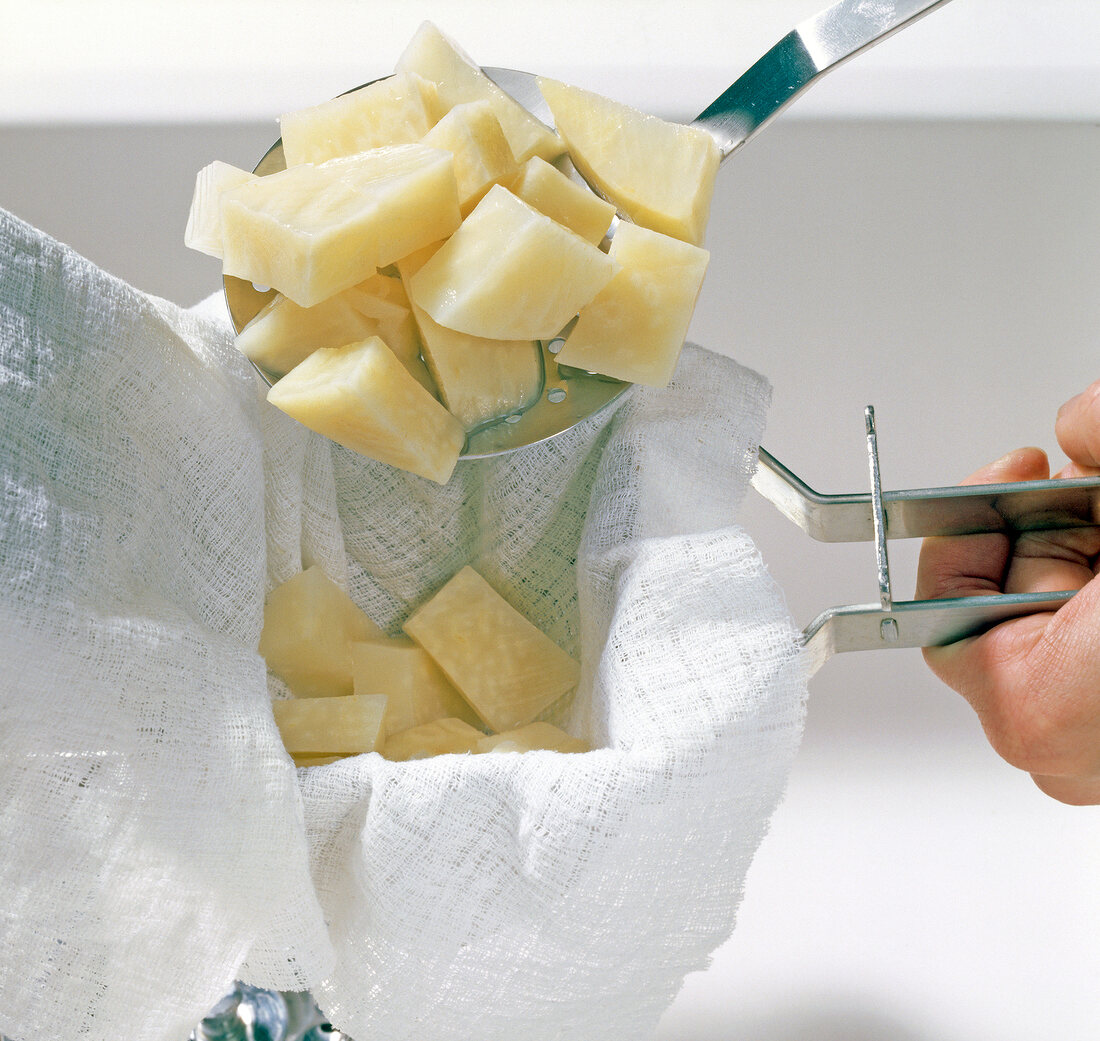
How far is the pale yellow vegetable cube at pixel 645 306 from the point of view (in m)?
0.40

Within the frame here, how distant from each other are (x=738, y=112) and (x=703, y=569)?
0.22 m

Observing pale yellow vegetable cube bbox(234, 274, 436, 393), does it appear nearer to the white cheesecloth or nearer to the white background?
the white cheesecloth

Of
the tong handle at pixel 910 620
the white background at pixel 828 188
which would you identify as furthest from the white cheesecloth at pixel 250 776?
the white background at pixel 828 188

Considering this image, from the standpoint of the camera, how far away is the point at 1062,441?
19.5 inches

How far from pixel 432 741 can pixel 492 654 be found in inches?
1.7

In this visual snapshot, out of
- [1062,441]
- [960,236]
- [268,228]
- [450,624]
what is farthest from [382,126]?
[960,236]

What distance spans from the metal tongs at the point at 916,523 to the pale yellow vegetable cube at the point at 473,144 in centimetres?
14

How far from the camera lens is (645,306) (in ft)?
1.33

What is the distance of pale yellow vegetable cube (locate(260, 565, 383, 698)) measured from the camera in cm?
43

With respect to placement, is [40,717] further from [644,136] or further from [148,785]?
[644,136]

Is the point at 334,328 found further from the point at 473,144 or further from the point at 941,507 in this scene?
the point at 941,507

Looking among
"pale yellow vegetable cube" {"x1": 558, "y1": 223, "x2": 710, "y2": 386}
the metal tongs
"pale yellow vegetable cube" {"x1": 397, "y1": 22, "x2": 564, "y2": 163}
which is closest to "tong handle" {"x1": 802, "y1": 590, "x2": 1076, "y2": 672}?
the metal tongs

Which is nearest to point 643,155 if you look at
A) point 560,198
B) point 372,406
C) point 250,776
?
point 560,198

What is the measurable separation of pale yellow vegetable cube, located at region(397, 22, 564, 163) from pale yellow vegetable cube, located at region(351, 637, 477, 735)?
0.64 feet
